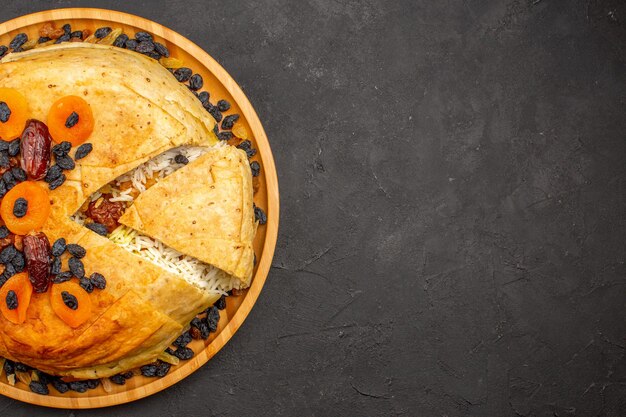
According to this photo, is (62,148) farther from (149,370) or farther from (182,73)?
(149,370)

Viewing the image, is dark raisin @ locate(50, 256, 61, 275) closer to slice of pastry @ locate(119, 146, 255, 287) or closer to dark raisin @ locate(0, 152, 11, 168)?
slice of pastry @ locate(119, 146, 255, 287)

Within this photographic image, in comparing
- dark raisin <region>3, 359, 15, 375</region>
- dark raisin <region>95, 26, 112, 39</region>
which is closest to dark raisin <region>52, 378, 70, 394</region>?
dark raisin <region>3, 359, 15, 375</region>

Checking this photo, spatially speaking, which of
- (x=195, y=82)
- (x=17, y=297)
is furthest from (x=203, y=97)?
(x=17, y=297)

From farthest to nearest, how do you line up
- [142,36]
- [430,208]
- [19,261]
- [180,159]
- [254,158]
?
[430,208]
[254,158]
[142,36]
[180,159]
[19,261]

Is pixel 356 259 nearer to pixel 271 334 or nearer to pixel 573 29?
pixel 271 334

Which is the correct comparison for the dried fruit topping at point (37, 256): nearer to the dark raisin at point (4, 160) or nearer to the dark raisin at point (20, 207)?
the dark raisin at point (20, 207)

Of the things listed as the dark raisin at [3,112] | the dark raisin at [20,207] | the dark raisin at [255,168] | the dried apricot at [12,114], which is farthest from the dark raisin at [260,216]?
the dark raisin at [3,112]

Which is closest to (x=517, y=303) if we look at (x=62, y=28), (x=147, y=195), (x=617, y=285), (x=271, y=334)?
(x=617, y=285)
